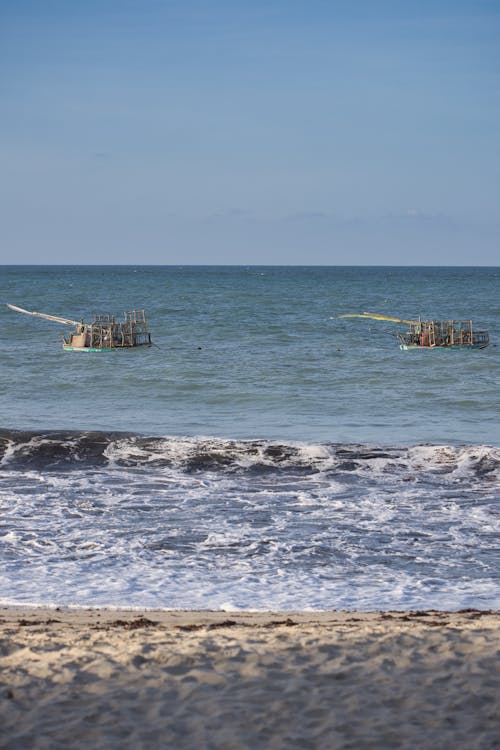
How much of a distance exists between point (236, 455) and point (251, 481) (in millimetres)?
2171

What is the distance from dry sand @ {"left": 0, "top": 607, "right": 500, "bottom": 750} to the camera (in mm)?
7129

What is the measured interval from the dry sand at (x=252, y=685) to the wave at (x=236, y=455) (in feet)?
33.1

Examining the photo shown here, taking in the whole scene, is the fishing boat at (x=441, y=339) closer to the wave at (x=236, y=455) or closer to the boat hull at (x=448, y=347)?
the boat hull at (x=448, y=347)

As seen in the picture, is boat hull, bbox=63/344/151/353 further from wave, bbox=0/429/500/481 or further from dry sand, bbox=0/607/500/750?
dry sand, bbox=0/607/500/750

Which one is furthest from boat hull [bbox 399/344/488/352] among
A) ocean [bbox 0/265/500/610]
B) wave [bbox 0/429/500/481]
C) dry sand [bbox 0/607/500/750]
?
dry sand [bbox 0/607/500/750]

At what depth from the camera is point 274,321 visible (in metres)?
61.8

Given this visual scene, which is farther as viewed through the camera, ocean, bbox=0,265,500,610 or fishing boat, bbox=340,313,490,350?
fishing boat, bbox=340,313,490,350

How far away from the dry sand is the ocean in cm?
216

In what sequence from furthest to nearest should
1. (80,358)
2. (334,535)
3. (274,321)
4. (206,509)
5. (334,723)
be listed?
(274,321), (80,358), (206,509), (334,535), (334,723)

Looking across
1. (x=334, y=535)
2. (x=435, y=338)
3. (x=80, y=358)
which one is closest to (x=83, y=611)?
(x=334, y=535)

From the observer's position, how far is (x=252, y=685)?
7.91 metres

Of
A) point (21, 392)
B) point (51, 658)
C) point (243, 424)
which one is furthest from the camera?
point (21, 392)

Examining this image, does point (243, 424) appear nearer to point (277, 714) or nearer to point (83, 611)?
point (83, 611)

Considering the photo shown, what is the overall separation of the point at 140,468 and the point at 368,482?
523cm
